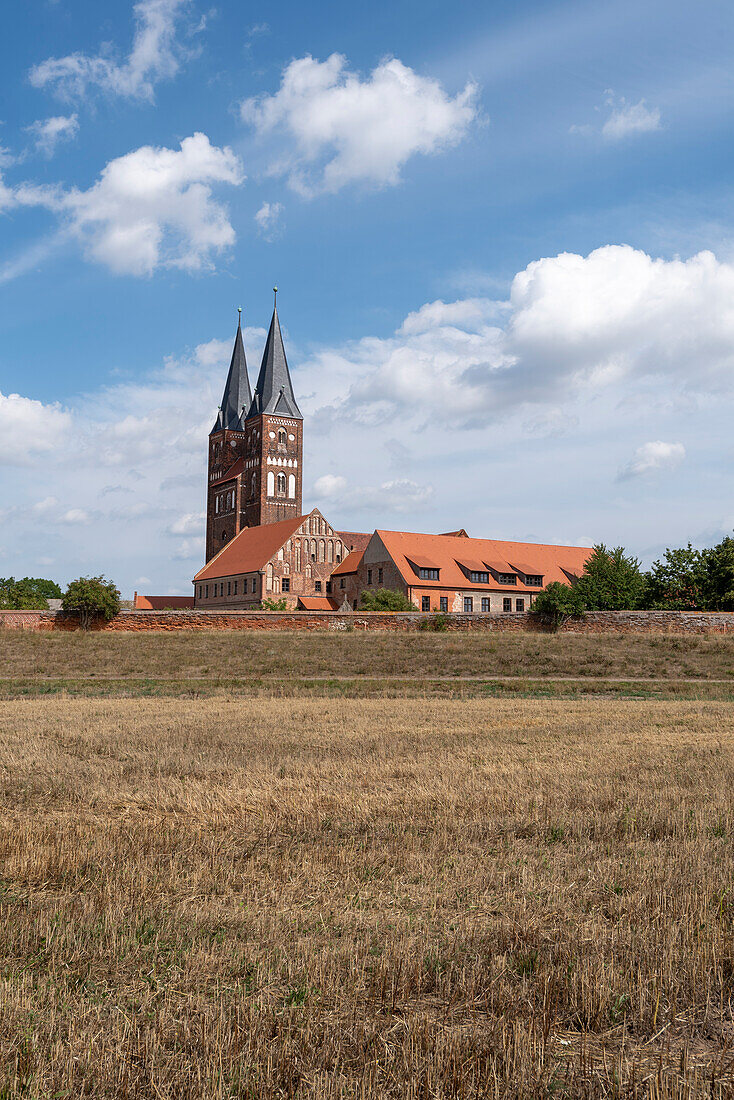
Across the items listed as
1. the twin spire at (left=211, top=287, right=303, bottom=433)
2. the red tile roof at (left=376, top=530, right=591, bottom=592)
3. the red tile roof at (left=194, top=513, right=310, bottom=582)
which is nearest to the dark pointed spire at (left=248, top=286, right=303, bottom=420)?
the twin spire at (left=211, top=287, right=303, bottom=433)

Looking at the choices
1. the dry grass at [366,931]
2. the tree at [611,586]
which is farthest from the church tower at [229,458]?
the dry grass at [366,931]

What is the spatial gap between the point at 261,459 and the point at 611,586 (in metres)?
56.8

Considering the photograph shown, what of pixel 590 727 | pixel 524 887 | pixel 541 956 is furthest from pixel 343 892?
pixel 590 727

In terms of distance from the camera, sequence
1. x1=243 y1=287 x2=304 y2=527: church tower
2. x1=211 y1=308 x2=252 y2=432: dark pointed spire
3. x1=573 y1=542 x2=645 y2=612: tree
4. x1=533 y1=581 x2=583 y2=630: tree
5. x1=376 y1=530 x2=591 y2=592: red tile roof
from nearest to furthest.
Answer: x1=533 y1=581 x2=583 y2=630: tree → x1=573 y1=542 x2=645 y2=612: tree → x1=376 y1=530 x2=591 y2=592: red tile roof → x1=243 y1=287 x2=304 y2=527: church tower → x1=211 y1=308 x2=252 y2=432: dark pointed spire

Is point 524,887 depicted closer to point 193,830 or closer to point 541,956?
point 541,956

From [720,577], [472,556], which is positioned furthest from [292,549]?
[720,577]

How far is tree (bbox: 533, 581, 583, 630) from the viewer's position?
169ft

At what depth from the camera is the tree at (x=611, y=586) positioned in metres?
58.0

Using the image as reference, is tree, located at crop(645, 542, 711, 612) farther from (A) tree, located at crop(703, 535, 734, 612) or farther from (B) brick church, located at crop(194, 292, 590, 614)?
(B) brick church, located at crop(194, 292, 590, 614)

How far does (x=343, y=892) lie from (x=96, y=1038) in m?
2.29

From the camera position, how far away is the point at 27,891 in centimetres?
587

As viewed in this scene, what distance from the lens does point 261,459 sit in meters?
105

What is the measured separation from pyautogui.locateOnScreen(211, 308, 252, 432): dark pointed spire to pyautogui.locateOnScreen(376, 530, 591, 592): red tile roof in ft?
151

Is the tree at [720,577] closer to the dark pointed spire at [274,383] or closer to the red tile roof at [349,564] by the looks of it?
the red tile roof at [349,564]
